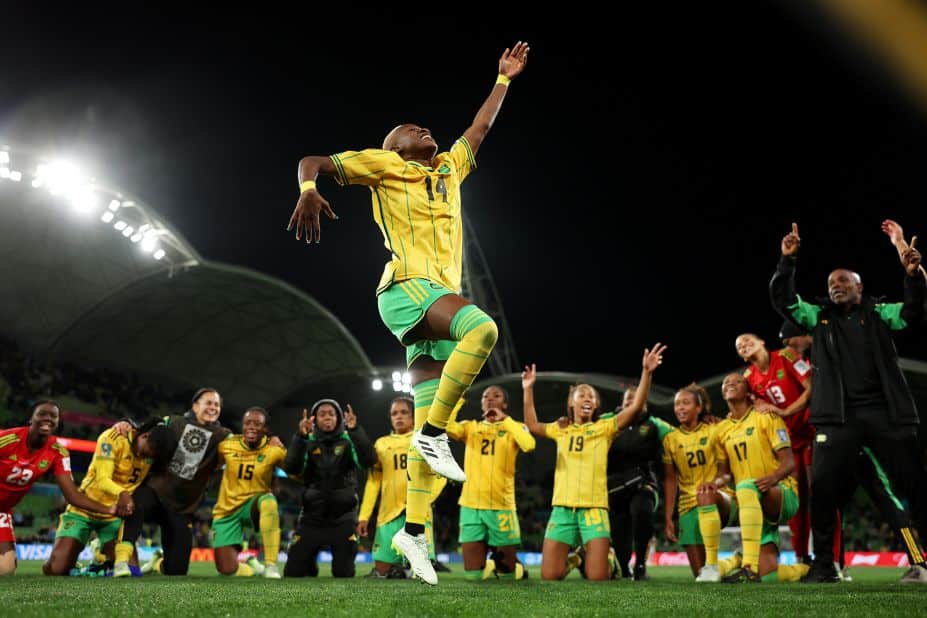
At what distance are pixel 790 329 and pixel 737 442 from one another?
3.79ft

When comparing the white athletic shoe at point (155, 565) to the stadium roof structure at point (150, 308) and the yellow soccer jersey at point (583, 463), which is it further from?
the stadium roof structure at point (150, 308)

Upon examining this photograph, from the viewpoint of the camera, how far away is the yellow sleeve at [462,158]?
17.5 feet

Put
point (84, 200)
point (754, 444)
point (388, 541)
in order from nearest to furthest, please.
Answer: point (754, 444) → point (388, 541) → point (84, 200)

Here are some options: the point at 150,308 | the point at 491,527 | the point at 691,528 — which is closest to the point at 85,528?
the point at 491,527

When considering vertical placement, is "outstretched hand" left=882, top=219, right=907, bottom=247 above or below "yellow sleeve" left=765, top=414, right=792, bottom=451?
above

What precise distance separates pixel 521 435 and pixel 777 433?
92.6 inches

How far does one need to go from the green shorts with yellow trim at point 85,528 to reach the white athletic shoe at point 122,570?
69cm

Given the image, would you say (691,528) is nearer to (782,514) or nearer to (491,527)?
(782,514)

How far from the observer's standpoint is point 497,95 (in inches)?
226

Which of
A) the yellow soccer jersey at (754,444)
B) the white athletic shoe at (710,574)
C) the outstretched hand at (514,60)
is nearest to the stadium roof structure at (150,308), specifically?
the outstretched hand at (514,60)

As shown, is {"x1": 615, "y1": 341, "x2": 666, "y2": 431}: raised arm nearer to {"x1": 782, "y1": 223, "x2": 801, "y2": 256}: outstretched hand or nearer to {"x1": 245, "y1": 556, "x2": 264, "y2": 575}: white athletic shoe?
{"x1": 782, "y1": 223, "x2": 801, "y2": 256}: outstretched hand

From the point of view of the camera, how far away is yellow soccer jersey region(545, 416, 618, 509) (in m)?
7.57

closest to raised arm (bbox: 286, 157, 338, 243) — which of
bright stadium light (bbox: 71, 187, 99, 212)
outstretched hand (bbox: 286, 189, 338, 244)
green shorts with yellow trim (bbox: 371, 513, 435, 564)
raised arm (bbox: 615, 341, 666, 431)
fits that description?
outstretched hand (bbox: 286, 189, 338, 244)

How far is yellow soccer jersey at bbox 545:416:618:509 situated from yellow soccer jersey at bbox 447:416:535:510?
0.38 m
